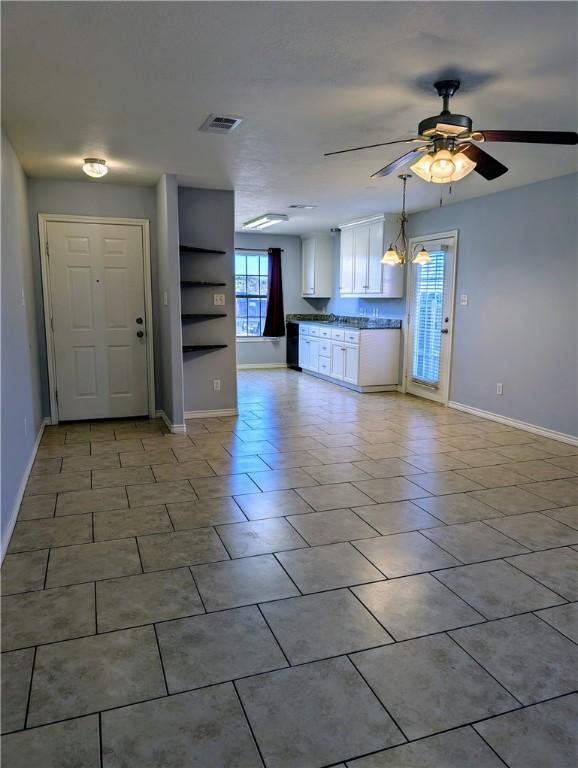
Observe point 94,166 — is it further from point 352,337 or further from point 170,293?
point 352,337

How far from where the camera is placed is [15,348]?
11.6 ft

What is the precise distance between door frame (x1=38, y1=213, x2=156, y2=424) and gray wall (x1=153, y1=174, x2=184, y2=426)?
0.50ft

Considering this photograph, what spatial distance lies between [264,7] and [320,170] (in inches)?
101

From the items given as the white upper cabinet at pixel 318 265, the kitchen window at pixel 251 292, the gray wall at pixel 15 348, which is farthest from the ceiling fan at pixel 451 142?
the kitchen window at pixel 251 292

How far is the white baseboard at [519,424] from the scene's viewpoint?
476 centimetres

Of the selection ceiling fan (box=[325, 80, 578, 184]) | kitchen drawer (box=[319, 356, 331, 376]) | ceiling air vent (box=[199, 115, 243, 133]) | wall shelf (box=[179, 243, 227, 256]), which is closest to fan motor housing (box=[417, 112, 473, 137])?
ceiling fan (box=[325, 80, 578, 184])

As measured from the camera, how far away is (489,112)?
10.2 ft

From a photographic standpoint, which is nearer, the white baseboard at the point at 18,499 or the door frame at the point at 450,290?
the white baseboard at the point at 18,499

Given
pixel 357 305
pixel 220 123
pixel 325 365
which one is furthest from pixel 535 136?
pixel 357 305

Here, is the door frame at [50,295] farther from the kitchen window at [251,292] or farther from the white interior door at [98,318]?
the kitchen window at [251,292]

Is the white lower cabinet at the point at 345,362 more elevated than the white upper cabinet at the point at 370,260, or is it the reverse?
the white upper cabinet at the point at 370,260

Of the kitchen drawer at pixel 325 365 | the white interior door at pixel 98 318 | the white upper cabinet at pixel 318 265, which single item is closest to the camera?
the white interior door at pixel 98 318

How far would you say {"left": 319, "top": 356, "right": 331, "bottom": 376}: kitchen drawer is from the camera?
26.0 ft

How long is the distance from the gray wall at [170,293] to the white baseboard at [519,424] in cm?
316
